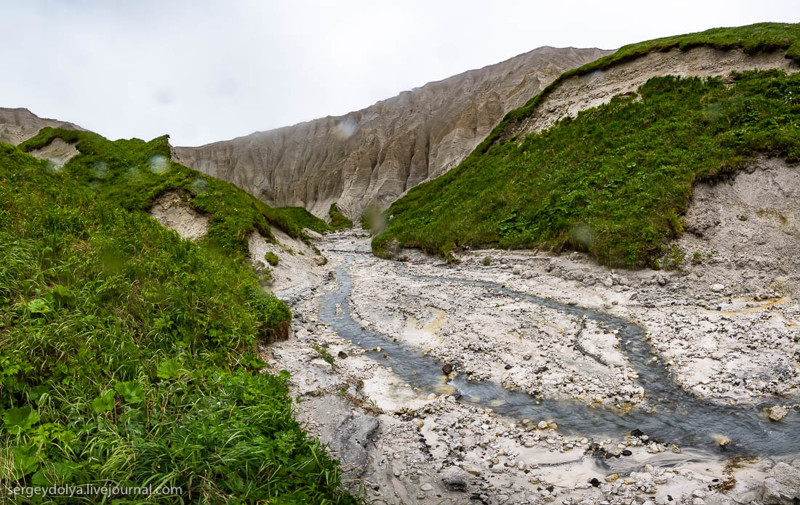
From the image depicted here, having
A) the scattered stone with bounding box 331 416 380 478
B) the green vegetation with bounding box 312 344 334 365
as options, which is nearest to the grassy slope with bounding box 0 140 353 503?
the scattered stone with bounding box 331 416 380 478

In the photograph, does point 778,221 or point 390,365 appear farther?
point 778,221

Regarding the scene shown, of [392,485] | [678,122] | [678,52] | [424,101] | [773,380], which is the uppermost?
[424,101]

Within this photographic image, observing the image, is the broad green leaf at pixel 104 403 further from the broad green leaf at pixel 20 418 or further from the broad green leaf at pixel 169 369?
the broad green leaf at pixel 169 369

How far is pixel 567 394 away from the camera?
8.07m

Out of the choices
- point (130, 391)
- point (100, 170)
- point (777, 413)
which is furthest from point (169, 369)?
point (100, 170)

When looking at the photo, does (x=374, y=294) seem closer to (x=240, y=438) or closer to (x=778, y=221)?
(x=240, y=438)

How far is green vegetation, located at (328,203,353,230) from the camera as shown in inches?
3718

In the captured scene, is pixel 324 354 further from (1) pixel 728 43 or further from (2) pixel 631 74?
(2) pixel 631 74

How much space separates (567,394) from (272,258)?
18.8 metres

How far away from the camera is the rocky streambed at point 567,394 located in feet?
18.1

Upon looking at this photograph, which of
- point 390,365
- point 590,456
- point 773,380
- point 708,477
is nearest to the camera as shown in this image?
point 708,477

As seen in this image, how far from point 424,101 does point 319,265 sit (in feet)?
420

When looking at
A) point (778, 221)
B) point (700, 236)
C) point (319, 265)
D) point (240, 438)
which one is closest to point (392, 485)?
point (240, 438)

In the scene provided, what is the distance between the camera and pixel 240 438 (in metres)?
4.59
